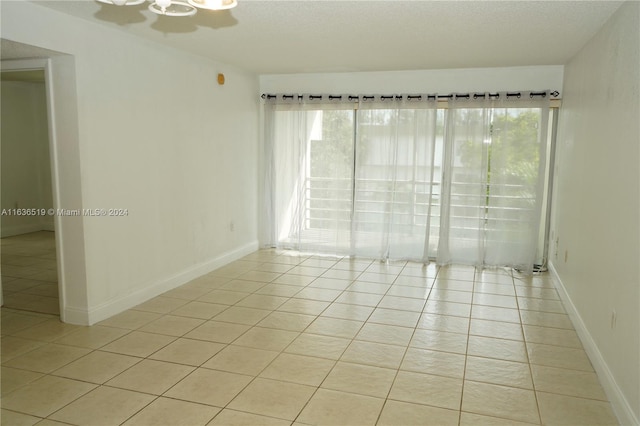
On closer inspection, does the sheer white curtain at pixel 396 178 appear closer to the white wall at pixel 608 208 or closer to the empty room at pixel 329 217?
the empty room at pixel 329 217

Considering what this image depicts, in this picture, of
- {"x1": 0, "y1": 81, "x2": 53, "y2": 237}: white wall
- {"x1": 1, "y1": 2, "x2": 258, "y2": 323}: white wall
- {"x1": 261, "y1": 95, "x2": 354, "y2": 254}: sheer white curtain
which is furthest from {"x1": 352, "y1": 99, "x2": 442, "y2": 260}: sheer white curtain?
{"x1": 0, "y1": 81, "x2": 53, "y2": 237}: white wall

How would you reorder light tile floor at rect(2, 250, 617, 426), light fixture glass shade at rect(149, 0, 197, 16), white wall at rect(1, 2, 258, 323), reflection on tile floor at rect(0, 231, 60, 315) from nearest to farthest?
light fixture glass shade at rect(149, 0, 197, 16) → light tile floor at rect(2, 250, 617, 426) → white wall at rect(1, 2, 258, 323) → reflection on tile floor at rect(0, 231, 60, 315)

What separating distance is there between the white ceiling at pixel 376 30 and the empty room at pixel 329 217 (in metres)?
0.03

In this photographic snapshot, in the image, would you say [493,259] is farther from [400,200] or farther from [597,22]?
[597,22]

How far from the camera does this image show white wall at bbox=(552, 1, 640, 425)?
91.2 inches

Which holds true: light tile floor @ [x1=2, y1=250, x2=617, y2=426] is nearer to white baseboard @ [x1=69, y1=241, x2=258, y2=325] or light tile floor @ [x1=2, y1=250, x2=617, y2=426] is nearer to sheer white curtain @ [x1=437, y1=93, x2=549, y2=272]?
white baseboard @ [x1=69, y1=241, x2=258, y2=325]

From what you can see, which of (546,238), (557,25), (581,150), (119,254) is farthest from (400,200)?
(119,254)

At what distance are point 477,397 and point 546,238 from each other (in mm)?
3279

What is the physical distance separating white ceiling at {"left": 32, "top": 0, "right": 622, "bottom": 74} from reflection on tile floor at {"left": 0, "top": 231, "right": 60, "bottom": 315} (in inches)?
94.3

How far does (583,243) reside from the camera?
3.46 m

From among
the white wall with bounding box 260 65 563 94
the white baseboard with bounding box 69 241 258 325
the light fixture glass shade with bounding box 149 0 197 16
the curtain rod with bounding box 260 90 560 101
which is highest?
the white wall with bounding box 260 65 563 94

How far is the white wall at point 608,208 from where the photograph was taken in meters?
2.32

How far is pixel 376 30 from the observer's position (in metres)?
3.54

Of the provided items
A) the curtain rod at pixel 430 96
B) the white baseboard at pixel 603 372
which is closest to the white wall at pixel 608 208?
the white baseboard at pixel 603 372
